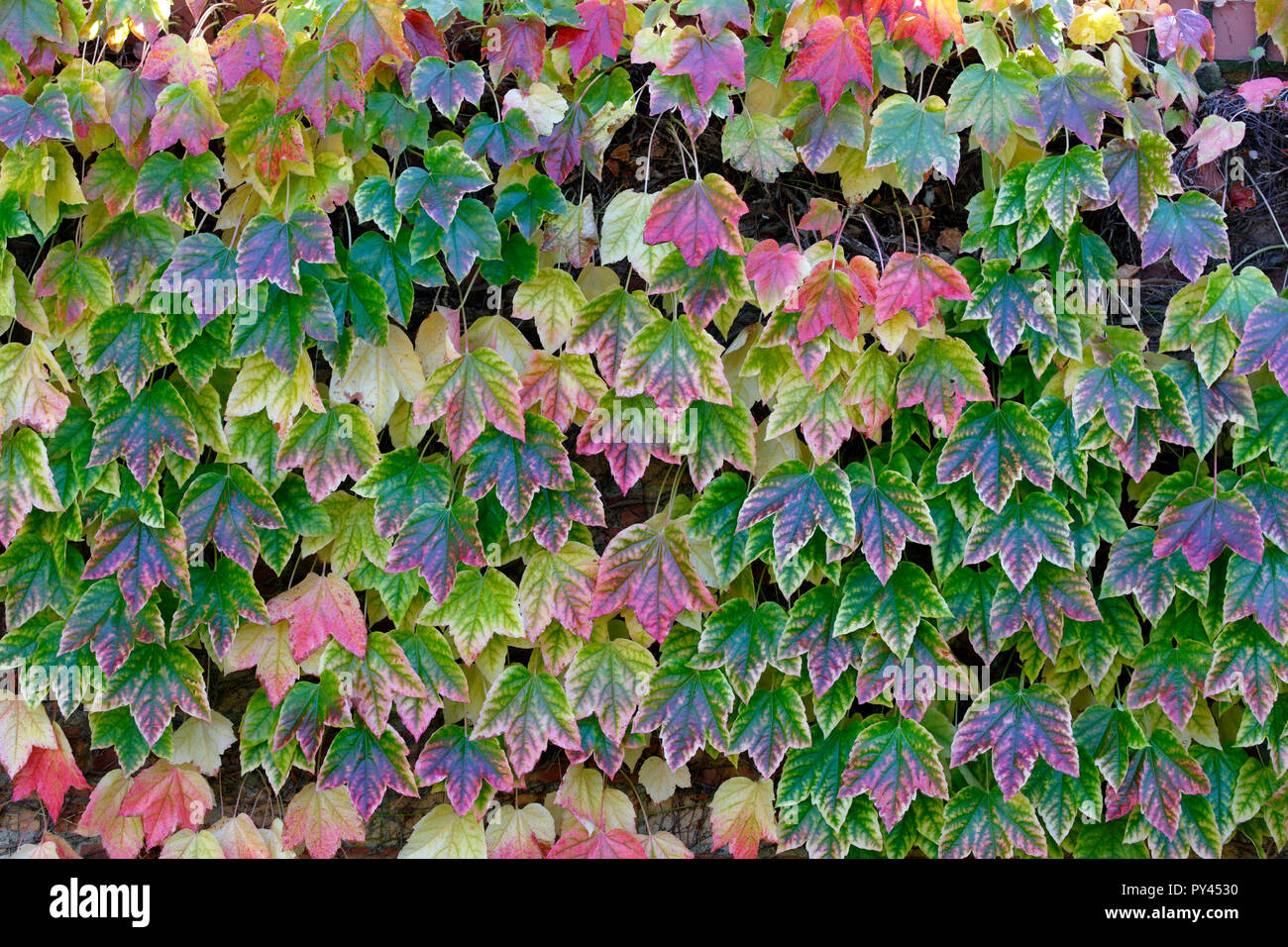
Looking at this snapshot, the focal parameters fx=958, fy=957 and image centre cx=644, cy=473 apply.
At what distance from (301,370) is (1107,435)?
5.08ft

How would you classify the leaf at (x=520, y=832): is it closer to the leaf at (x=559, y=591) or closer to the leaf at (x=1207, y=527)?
the leaf at (x=559, y=591)

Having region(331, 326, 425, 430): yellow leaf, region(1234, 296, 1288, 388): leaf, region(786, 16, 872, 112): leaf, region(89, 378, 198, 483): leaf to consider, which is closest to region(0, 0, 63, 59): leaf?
region(89, 378, 198, 483): leaf

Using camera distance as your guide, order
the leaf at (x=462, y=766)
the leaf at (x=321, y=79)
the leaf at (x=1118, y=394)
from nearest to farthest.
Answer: the leaf at (x=321, y=79)
the leaf at (x=1118, y=394)
the leaf at (x=462, y=766)

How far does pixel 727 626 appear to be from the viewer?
1.89 meters

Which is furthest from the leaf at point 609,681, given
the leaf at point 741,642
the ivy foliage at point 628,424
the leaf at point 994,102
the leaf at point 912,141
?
the leaf at point 994,102

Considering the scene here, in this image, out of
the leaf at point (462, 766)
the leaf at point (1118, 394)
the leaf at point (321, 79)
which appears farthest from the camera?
the leaf at point (462, 766)

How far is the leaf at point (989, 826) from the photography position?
6.32 ft

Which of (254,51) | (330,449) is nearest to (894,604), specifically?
(330,449)

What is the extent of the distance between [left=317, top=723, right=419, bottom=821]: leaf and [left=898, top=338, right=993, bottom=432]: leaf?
1.21m

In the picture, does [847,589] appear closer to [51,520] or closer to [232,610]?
[232,610]

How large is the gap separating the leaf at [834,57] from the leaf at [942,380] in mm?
495

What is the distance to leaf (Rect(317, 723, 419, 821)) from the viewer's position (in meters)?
1.90

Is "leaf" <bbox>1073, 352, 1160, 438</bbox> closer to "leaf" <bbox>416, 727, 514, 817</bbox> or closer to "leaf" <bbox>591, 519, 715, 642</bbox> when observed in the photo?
"leaf" <bbox>591, 519, 715, 642</bbox>
